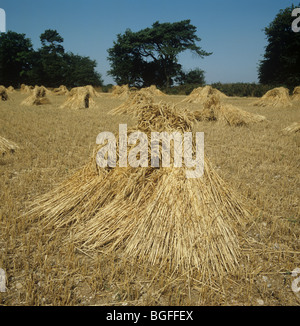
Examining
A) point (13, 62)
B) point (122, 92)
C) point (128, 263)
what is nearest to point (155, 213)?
point (128, 263)

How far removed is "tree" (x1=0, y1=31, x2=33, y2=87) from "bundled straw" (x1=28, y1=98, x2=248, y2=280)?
41.6 m

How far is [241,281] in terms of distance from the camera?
71.4 inches

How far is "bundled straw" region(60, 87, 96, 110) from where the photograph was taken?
12.6 m

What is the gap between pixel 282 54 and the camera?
28547 mm

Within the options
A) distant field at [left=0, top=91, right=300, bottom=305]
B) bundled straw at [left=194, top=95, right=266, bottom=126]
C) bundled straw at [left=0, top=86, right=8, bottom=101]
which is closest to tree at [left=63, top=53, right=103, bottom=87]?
bundled straw at [left=0, top=86, right=8, bottom=101]

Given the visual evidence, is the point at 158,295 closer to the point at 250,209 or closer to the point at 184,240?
the point at 184,240

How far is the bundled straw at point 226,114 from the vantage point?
809 cm

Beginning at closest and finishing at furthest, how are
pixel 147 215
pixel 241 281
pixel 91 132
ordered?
pixel 241 281 → pixel 147 215 → pixel 91 132

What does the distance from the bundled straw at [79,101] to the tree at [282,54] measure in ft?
78.7

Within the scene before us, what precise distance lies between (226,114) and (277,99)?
8.64 meters

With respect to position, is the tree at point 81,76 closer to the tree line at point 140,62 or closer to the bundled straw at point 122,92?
the tree line at point 140,62

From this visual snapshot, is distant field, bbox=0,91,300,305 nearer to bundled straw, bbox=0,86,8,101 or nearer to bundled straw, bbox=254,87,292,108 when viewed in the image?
bundled straw, bbox=254,87,292,108
